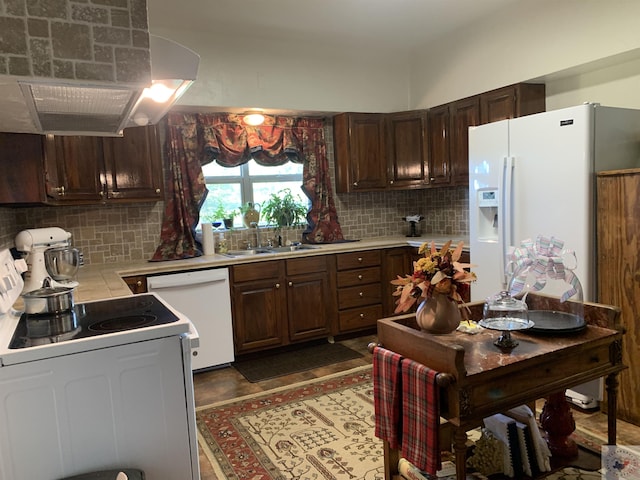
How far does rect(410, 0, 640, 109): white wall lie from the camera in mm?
3074

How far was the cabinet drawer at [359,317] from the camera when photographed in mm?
4371

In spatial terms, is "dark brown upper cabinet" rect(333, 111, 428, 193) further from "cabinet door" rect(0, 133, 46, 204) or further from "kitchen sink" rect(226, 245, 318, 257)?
"cabinet door" rect(0, 133, 46, 204)

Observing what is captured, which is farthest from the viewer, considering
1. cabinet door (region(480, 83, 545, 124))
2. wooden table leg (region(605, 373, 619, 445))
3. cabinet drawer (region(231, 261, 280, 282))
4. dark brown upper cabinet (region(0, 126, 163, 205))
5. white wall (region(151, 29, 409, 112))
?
white wall (region(151, 29, 409, 112))

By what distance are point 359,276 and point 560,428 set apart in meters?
2.43

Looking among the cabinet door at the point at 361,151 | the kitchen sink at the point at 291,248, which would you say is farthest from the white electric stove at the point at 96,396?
the cabinet door at the point at 361,151

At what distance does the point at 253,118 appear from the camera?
14.5 feet

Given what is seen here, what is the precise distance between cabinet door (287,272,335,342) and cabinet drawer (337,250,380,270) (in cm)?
20

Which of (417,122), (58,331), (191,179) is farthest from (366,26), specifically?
(58,331)

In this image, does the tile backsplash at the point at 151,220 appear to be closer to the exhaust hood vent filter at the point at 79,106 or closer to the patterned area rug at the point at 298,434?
the exhaust hood vent filter at the point at 79,106

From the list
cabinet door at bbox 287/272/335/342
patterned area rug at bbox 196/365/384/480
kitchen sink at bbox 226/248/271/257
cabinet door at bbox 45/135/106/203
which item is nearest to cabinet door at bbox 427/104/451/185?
cabinet door at bbox 287/272/335/342

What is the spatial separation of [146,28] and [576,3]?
10.0 ft

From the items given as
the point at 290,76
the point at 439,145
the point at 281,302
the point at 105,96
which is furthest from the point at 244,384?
the point at 439,145

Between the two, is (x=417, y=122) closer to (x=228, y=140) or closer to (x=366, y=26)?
(x=366, y=26)

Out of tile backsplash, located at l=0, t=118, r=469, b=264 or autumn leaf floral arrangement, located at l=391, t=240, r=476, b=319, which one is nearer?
autumn leaf floral arrangement, located at l=391, t=240, r=476, b=319
